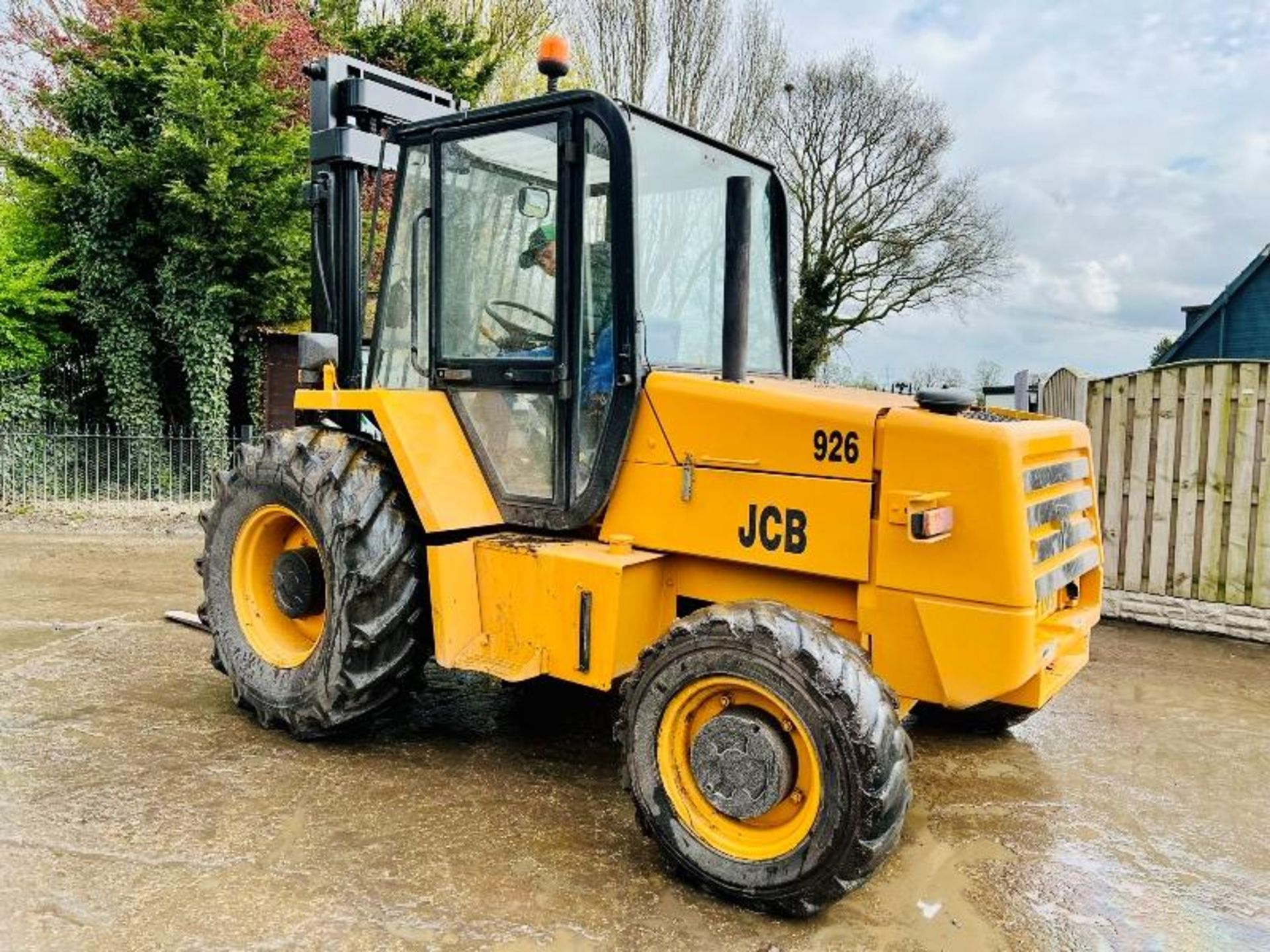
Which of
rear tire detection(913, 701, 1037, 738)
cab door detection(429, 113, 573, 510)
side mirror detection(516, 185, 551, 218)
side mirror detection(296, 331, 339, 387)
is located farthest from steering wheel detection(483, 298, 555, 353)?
rear tire detection(913, 701, 1037, 738)

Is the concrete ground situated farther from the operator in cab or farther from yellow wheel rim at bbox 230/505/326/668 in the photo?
the operator in cab

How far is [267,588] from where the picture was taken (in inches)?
186

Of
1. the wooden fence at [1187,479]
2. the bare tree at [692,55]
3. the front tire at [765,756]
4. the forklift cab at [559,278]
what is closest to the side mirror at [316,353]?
the forklift cab at [559,278]

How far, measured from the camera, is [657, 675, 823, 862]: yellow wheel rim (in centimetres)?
303

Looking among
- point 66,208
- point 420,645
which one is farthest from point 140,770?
point 66,208

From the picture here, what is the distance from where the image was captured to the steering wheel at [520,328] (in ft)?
12.6

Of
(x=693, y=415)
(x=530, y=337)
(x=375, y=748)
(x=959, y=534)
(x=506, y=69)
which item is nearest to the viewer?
(x=959, y=534)

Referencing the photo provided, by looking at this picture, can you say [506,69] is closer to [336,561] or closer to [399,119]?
[399,119]

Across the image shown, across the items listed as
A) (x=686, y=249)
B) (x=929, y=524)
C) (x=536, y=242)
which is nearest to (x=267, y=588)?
(x=536, y=242)

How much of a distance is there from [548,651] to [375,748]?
1156 millimetres

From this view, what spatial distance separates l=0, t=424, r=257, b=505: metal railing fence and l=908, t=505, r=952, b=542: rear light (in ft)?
33.7

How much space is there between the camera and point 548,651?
3732 mm

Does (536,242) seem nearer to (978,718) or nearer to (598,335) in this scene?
(598,335)

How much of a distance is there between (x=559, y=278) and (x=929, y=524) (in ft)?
5.35
